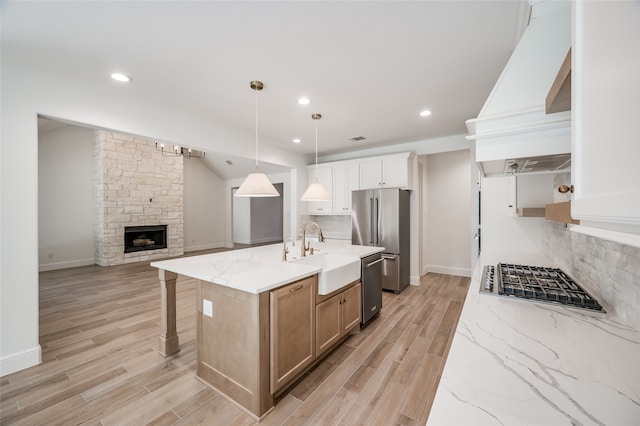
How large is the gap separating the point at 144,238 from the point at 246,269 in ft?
19.9

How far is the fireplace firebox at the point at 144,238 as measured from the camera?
20.6 feet

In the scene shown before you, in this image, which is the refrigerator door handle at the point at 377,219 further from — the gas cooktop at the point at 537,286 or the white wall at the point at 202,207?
the white wall at the point at 202,207

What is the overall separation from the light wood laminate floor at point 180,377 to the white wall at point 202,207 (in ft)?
14.9

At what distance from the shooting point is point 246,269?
6.72 ft

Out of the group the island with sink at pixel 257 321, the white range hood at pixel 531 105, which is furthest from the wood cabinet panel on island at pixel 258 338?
the white range hood at pixel 531 105

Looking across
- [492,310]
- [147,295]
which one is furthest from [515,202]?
[147,295]

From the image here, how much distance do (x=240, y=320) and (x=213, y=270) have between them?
1.52 feet

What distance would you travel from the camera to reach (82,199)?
5918mm

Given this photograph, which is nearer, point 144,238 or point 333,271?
point 333,271

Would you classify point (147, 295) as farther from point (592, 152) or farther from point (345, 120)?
point (592, 152)

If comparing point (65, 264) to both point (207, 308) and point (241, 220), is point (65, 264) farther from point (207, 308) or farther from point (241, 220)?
point (207, 308)

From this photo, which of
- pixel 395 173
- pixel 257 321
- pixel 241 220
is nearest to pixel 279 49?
pixel 257 321

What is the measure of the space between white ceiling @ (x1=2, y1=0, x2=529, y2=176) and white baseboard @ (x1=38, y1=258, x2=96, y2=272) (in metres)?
5.14

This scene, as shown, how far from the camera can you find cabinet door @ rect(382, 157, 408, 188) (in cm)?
437
